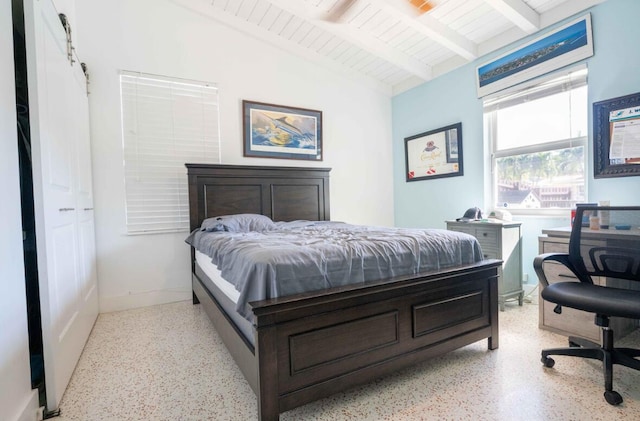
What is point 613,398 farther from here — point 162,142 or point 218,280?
point 162,142

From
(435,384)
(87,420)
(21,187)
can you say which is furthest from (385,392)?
(21,187)

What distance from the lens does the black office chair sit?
60.8 inches

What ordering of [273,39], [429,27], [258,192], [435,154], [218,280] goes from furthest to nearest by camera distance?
[435,154], [273,39], [258,192], [429,27], [218,280]

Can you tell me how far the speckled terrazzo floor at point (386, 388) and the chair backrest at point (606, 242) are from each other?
570 mm

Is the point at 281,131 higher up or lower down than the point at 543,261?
higher up

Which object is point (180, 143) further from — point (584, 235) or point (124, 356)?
point (584, 235)

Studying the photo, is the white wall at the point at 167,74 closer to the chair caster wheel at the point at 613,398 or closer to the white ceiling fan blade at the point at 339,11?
the white ceiling fan blade at the point at 339,11

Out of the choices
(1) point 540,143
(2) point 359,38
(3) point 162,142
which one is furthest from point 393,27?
(3) point 162,142

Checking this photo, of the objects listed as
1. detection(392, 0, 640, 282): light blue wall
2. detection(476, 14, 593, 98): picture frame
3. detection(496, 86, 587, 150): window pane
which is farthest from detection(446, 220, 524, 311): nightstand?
detection(476, 14, 593, 98): picture frame

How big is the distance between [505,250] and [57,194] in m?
3.38

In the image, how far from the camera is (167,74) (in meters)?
3.21

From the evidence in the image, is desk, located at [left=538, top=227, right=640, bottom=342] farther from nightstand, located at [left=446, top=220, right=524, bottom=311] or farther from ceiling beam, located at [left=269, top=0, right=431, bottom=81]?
ceiling beam, located at [left=269, top=0, right=431, bottom=81]

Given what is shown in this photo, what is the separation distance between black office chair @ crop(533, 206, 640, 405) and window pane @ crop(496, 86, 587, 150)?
128 centimetres

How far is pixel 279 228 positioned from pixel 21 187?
5.91 feet
